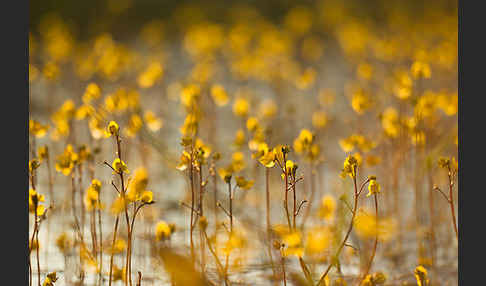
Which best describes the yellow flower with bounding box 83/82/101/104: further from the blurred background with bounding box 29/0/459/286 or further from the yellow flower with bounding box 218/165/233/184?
the yellow flower with bounding box 218/165/233/184

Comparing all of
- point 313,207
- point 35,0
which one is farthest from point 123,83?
point 35,0

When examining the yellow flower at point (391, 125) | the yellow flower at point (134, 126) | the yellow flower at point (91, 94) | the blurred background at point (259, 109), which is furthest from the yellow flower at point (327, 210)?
the yellow flower at point (91, 94)

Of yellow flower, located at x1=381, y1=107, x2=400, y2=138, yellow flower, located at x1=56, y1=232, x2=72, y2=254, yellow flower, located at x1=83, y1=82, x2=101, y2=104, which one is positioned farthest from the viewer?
yellow flower, located at x1=83, y1=82, x2=101, y2=104

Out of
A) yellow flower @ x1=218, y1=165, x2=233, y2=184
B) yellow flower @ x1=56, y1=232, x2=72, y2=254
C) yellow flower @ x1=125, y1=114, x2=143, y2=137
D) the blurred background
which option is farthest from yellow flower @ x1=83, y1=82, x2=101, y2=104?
yellow flower @ x1=218, y1=165, x2=233, y2=184

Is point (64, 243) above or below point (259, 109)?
below

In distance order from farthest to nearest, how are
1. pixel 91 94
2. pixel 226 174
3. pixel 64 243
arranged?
pixel 91 94, pixel 64 243, pixel 226 174

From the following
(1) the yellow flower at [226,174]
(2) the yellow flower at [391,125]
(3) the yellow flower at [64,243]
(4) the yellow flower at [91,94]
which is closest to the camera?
(1) the yellow flower at [226,174]

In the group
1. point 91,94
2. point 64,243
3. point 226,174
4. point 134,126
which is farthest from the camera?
point 91,94

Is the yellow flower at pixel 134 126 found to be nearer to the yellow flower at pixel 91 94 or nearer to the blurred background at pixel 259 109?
the blurred background at pixel 259 109

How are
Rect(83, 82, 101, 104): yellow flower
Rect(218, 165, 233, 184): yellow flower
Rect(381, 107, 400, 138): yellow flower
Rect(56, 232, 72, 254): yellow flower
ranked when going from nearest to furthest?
Rect(218, 165, 233, 184): yellow flower < Rect(56, 232, 72, 254): yellow flower < Rect(381, 107, 400, 138): yellow flower < Rect(83, 82, 101, 104): yellow flower

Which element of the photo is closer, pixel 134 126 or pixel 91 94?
pixel 134 126

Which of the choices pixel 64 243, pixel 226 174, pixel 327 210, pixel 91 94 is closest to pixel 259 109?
pixel 91 94

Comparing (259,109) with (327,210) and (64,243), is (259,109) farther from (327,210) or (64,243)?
(64,243)

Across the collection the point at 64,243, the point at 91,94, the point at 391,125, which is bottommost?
the point at 64,243
